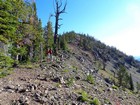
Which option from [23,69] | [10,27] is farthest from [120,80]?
[10,27]

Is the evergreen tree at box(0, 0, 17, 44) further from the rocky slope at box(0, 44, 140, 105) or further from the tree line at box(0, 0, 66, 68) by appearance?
the rocky slope at box(0, 44, 140, 105)

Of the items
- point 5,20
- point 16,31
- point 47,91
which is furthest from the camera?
point 16,31

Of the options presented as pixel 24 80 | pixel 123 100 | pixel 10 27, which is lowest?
pixel 123 100

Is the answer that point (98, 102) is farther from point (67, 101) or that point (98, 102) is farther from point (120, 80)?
point (120, 80)

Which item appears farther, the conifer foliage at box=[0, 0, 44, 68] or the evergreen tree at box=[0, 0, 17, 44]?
the conifer foliage at box=[0, 0, 44, 68]

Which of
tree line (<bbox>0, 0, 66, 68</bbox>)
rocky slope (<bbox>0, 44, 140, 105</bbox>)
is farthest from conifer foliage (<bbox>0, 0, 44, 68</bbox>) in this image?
rocky slope (<bbox>0, 44, 140, 105</bbox>)

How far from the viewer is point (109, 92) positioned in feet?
77.2

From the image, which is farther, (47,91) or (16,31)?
(16,31)

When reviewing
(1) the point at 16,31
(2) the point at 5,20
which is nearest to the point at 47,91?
(2) the point at 5,20

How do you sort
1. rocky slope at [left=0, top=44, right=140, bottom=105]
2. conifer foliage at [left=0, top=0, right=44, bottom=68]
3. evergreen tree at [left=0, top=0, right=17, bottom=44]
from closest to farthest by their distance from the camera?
1. rocky slope at [left=0, top=44, right=140, bottom=105]
2. evergreen tree at [left=0, top=0, right=17, bottom=44]
3. conifer foliage at [left=0, top=0, right=44, bottom=68]

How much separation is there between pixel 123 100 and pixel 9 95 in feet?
33.3

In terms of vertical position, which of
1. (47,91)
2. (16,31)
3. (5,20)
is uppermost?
(16,31)

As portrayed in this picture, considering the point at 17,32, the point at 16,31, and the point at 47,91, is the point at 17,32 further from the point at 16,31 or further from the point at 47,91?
the point at 47,91

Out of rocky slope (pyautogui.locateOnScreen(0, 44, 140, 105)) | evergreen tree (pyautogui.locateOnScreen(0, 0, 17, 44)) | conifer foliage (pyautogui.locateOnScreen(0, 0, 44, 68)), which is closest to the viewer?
rocky slope (pyautogui.locateOnScreen(0, 44, 140, 105))
